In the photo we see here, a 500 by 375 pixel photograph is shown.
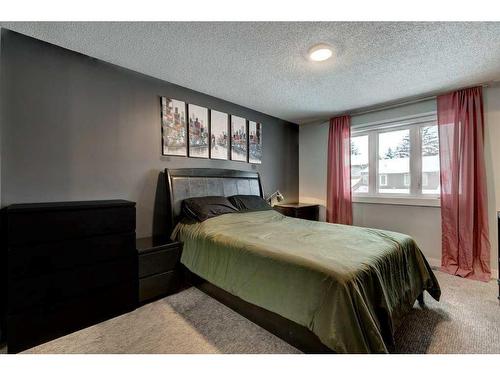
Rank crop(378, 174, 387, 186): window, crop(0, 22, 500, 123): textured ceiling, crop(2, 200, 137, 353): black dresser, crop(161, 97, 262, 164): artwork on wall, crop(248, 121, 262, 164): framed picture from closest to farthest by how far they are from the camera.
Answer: crop(2, 200, 137, 353): black dresser → crop(0, 22, 500, 123): textured ceiling → crop(161, 97, 262, 164): artwork on wall → crop(378, 174, 387, 186): window → crop(248, 121, 262, 164): framed picture

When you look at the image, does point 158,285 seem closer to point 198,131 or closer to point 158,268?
point 158,268

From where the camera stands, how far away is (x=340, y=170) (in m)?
3.68

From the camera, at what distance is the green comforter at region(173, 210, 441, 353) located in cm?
116

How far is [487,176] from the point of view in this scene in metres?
2.60

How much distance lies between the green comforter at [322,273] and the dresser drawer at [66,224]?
643 mm

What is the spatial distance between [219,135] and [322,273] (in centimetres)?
239

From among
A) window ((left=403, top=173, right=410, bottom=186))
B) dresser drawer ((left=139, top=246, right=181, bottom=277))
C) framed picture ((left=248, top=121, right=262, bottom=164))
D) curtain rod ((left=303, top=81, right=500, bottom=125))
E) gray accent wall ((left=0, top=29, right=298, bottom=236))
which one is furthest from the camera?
framed picture ((left=248, top=121, right=262, bottom=164))

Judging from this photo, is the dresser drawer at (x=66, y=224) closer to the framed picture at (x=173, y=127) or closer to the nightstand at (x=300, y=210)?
the framed picture at (x=173, y=127)

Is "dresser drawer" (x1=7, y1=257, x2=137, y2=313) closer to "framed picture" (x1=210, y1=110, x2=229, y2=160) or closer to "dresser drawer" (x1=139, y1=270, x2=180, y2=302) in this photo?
"dresser drawer" (x1=139, y1=270, x2=180, y2=302)

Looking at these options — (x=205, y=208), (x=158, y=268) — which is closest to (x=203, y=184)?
(x=205, y=208)

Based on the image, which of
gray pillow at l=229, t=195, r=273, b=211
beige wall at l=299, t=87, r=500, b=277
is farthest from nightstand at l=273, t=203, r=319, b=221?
gray pillow at l=229, t=195, r=273, b=211

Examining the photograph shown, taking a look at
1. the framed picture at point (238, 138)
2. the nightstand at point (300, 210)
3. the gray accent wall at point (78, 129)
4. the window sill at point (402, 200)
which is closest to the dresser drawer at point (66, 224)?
the gray accent wall at point (78, 129)

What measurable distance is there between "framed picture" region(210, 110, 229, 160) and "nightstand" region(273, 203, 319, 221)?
1.30m

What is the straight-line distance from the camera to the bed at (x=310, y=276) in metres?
1.17
